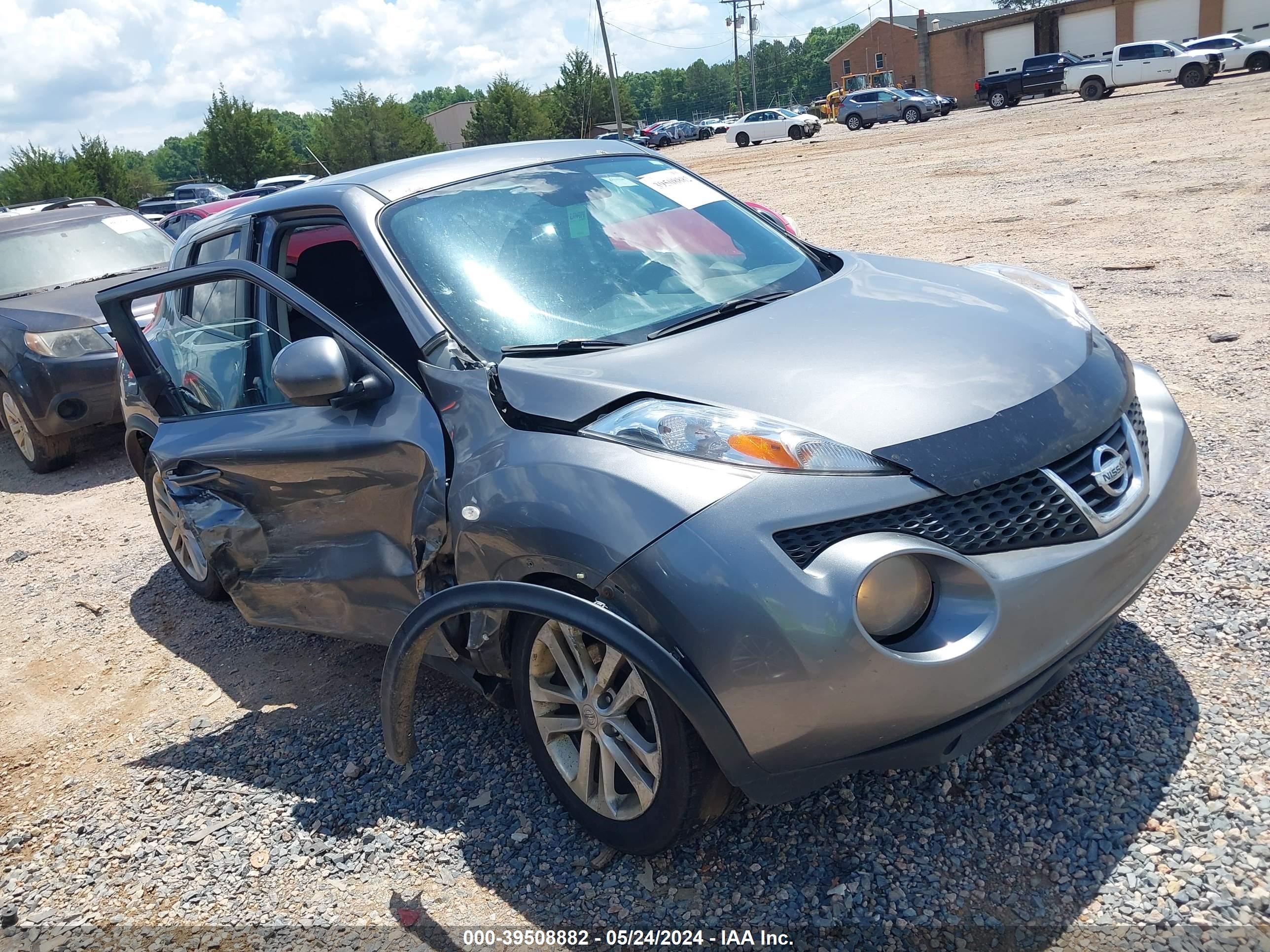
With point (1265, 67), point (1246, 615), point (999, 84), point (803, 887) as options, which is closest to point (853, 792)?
point (803, 887)

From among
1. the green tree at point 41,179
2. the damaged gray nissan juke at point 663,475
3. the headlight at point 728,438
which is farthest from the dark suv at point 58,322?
the green tree at point 41,179

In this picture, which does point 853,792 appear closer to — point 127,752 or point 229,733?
point 229,733

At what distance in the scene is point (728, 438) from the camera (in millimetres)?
2322

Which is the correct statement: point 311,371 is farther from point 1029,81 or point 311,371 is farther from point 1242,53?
point 1029,81

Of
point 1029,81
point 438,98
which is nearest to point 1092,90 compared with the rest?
point 1029,81

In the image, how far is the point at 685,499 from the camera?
2205 millimetres

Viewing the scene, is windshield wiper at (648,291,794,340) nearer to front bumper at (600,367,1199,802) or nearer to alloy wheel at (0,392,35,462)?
front bumper at (600,367,1199,802)

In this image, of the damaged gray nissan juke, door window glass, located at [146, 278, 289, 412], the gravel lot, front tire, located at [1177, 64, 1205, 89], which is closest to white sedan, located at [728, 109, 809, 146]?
front tire, located at [1177, 64, 1205, 89]

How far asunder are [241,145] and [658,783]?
52.1 metres

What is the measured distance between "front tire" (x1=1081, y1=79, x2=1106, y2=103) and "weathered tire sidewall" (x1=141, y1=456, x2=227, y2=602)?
38105mm

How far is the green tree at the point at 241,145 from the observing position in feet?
Answer: 156

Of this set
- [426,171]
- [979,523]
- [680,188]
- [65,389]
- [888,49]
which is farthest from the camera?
[888,49]

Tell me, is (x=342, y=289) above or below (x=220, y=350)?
above

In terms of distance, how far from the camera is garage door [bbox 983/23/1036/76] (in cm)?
5603
